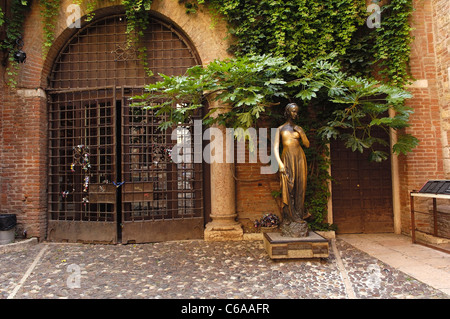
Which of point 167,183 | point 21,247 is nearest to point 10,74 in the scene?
point 21,247

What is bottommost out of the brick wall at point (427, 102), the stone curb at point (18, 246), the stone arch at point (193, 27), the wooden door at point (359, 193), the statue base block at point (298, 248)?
the stone curb at point (18, 246)

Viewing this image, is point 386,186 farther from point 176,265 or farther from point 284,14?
point 176,265

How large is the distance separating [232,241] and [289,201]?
1.75 m

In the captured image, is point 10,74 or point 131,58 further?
point 131,58

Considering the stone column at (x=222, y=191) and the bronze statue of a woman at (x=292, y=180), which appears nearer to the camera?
the bronze statue of a woman at (x=292, y=180)

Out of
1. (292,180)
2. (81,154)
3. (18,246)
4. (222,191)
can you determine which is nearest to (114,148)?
(81,154)

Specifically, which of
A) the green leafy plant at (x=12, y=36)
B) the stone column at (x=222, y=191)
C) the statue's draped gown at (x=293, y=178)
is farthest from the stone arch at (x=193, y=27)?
the statue's draped gown at (x=293, y=178)

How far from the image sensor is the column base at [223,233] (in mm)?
5762

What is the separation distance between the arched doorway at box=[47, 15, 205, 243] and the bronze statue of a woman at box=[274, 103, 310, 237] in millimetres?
2155

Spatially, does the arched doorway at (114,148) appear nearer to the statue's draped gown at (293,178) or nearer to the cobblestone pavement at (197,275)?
the cobblestone pavement at (197,275)

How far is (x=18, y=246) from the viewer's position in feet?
18.1

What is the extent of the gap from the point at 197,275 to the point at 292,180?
2.07 metres

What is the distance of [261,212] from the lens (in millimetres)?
6074

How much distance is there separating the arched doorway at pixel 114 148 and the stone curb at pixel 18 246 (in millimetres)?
336
